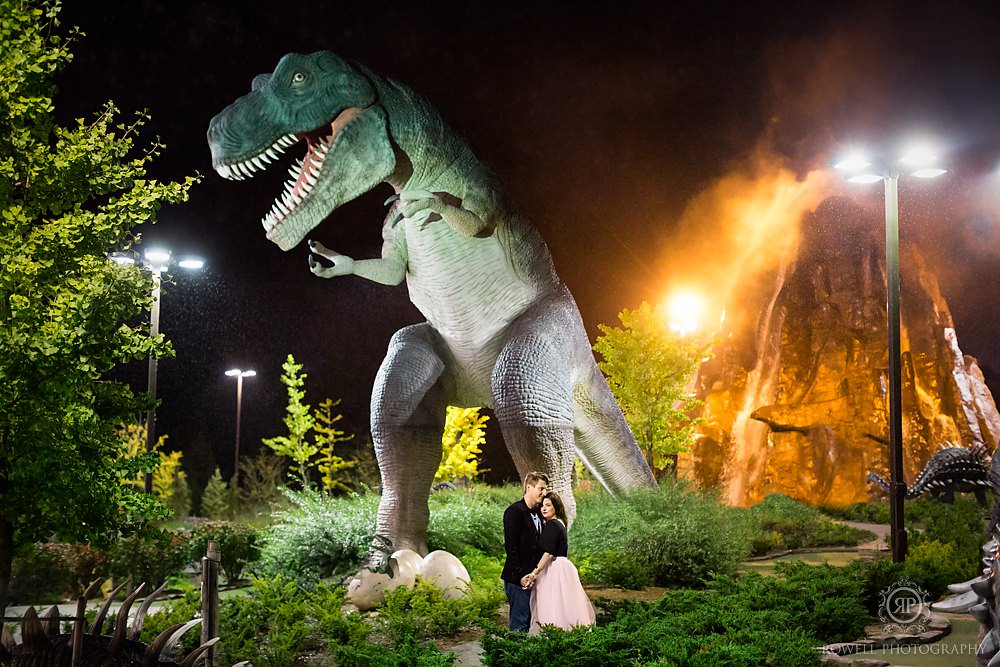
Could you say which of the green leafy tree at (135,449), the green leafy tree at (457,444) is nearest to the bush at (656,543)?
the green leafy tree at (135,449)

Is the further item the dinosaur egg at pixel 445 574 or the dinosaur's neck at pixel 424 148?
the dinosaur egg at pixel 445 574

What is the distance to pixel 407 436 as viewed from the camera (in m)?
6.96

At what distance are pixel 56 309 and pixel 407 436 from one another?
297 cm

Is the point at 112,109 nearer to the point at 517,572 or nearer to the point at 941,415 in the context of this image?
the point at 517,572

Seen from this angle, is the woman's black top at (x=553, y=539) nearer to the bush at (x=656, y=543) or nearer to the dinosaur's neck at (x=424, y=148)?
the dinosaur's neck at (x=424, y=148)

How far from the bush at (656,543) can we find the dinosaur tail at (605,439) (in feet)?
0.81

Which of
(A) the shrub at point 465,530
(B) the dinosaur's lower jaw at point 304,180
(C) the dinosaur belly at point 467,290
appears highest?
(B) the dinosaur's lower jaw at point 304,180

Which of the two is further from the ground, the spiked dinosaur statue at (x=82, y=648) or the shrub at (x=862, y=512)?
the shrub at (x=862, y=512)

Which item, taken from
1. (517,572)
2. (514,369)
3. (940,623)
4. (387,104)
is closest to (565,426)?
(514,369)

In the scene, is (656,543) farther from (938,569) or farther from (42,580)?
(42,580)

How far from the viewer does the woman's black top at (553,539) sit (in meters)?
5.55

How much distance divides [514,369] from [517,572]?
58.7 inches

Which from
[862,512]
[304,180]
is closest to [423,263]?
[304,180]

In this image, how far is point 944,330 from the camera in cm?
2781
